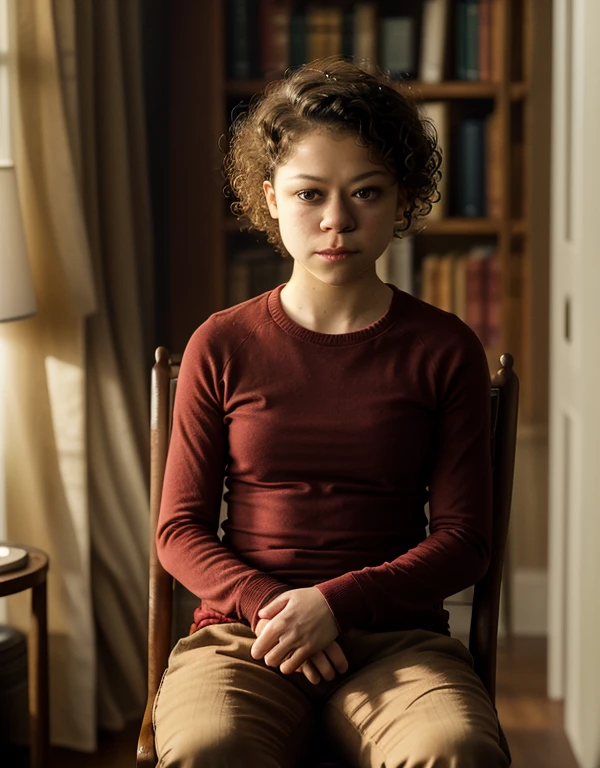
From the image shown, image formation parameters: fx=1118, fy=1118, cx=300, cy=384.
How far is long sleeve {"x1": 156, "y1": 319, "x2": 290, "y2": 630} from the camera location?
144 centimetres

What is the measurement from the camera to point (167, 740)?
1271 mm

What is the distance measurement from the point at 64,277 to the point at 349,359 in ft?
3.33

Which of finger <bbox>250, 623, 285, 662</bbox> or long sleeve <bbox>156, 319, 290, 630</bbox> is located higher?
long sleeve <bbox>156, 319, 290, 630</bbox>

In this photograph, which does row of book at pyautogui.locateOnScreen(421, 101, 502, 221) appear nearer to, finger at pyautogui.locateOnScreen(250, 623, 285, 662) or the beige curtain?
the beige curtain

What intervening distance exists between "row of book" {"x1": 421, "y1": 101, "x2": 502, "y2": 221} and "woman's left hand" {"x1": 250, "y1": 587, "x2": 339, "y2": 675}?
2.01 m

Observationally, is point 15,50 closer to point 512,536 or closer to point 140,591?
point 140,591

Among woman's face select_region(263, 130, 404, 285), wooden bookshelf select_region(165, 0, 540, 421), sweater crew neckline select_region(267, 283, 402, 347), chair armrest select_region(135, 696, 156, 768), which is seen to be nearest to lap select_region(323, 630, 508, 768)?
chair armrest select_region(135, 696, 156, 768)

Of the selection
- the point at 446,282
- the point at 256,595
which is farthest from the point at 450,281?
the point at 256,595

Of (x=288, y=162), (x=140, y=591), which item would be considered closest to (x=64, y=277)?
(x=140, y=591)

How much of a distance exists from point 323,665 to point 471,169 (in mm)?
2140

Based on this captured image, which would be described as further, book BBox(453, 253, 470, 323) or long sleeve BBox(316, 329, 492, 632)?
book BBox(453, 253, 470, 323)

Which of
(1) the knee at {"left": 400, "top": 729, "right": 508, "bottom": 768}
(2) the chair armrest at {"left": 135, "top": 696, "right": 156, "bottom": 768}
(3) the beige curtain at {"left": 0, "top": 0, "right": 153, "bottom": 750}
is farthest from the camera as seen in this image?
(3) the beige curtain at {"left": 0, "top": 0, "right": 153, "bottom": 750}

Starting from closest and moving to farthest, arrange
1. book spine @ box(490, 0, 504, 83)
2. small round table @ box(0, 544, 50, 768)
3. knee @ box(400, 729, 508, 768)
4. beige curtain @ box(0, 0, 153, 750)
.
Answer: knee @ box(400, 729, 508, 768), small round table @ box(0, 544, 50, 768), beige curtain @ box(0, 0, 153, 750), book spine @ box(490, 0, 504, 83)

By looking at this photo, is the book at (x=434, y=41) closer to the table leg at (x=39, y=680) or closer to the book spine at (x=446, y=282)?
the book spine at (x=446, y=282)
